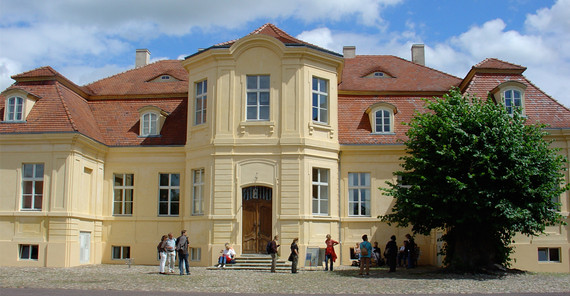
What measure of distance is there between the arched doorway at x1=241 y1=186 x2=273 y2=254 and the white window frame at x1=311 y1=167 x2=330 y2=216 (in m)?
1.76

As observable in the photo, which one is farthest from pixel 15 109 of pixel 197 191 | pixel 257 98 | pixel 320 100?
pixel 320 100

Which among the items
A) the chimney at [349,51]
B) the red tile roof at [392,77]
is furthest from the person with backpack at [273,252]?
the chimney at [349,51]

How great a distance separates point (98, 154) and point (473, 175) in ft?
51.1

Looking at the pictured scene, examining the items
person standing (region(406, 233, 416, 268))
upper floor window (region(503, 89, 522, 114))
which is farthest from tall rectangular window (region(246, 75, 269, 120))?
upper floor window (region(503, 89, 522, 114))

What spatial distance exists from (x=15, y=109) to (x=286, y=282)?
14.2m

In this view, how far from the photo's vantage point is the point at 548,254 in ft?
81.1

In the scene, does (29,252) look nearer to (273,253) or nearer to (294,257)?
(273,253)

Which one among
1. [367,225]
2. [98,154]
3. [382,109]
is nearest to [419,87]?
[382,109]

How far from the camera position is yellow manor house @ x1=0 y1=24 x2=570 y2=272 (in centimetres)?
2364

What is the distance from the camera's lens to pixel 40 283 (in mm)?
16438

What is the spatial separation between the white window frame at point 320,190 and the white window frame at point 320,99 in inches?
82.4

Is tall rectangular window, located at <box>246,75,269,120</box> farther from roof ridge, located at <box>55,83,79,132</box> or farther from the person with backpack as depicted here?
roof ridge, located at <box>55,83,79,132</box>

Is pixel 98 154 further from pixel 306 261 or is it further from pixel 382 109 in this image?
pixel 382 109

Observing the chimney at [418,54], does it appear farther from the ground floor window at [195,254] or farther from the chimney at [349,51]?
the ground floor window at [195,254]
